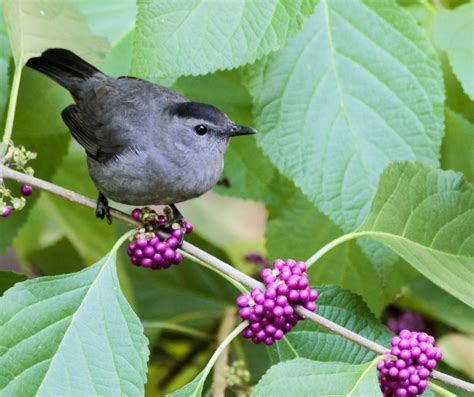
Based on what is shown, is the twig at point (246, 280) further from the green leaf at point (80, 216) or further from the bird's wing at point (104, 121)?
the green leaf at point (80, 216)

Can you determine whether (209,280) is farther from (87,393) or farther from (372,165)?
(87,393)

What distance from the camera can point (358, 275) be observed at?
234 centimetres

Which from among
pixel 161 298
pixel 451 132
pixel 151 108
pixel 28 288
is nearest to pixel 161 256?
pixel 28 288

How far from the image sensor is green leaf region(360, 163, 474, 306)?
6.06ft

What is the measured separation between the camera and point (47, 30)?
204cm

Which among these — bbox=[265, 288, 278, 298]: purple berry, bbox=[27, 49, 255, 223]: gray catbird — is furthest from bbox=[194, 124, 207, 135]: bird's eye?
bbox=[265, 288, 278, 298]: purple berry

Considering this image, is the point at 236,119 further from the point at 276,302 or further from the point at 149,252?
the point at 276,302

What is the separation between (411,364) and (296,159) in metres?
0.63

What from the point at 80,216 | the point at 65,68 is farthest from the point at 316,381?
the point at 80,216

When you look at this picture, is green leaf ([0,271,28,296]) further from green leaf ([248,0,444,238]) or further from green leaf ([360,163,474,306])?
green leaf ([360,163,474,306])

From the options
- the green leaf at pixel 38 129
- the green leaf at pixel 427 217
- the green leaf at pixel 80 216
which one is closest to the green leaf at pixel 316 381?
the green leaf at pixel 427 217

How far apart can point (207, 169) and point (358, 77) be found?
1.58 ft

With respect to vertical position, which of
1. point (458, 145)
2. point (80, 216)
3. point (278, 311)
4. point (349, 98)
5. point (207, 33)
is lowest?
point (80, 216)

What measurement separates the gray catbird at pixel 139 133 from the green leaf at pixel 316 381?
29.1 inches
